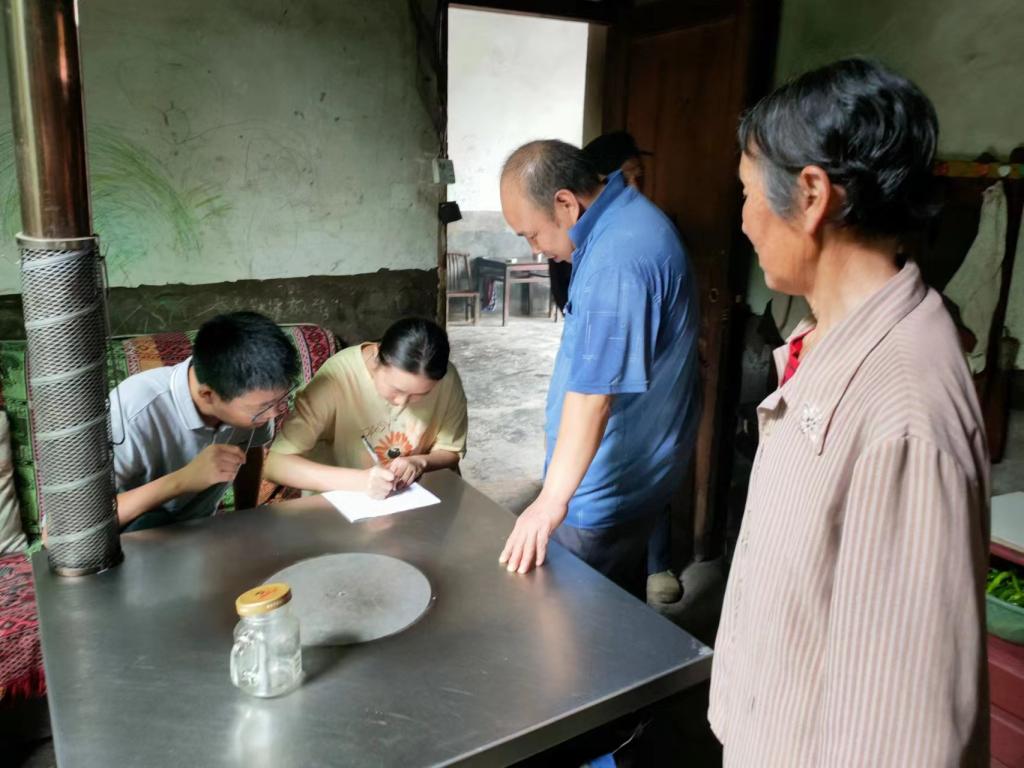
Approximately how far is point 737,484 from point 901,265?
237cm

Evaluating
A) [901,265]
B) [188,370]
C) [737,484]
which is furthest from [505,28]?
[901,265]

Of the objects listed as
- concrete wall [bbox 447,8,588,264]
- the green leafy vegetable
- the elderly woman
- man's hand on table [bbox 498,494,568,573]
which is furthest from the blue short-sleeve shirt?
concrete wall [bbox 447,8,588,264]

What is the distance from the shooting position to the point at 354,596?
1.23m

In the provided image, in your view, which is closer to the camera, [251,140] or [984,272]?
[984,272]

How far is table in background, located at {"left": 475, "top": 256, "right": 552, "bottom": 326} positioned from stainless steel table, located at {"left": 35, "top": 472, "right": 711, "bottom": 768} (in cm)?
664

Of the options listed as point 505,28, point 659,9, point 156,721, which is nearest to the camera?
point 156,721

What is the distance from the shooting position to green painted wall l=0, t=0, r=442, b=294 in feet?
8.25

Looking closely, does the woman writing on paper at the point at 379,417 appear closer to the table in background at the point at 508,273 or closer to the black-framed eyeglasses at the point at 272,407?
the black-framed eyeglasses at the point at 272,407

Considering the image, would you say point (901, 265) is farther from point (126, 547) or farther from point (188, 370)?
point (188, 370)

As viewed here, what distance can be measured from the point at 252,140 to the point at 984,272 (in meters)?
2.45

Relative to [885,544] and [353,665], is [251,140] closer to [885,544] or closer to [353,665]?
[353,665]

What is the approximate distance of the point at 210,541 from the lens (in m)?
1.42

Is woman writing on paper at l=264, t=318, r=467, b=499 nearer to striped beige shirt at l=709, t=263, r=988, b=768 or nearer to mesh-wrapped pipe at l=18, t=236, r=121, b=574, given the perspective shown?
mesh-wrapped pipe at l=18, t=236, r=121, b=574

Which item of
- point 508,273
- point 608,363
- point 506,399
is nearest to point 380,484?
point 608,363
